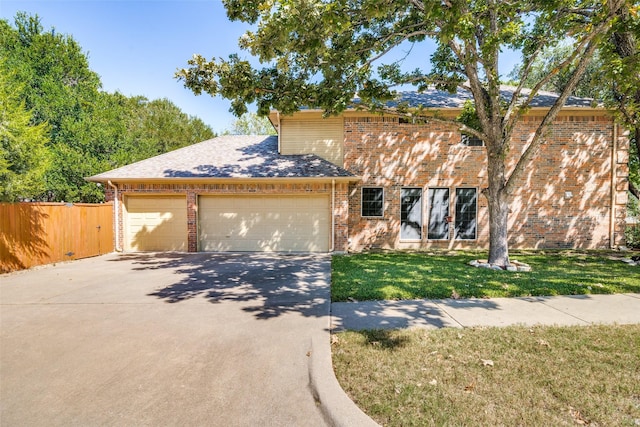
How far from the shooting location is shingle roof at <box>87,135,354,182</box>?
10.9m

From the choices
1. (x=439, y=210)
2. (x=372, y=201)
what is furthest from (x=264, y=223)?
(x=439, y=210)

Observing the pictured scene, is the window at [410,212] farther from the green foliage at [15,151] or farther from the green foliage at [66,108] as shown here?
the green foliage at [66,108]

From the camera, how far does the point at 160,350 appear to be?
3.50 metres

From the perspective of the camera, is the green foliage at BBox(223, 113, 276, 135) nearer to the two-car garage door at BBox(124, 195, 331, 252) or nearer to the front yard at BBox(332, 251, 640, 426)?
the two-car garage door at BBox(124, 195, 331, 252)

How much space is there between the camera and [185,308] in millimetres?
4969

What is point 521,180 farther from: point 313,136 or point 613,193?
point 313,136

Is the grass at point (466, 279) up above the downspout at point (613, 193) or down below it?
below

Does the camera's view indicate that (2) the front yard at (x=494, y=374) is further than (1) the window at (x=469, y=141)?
No

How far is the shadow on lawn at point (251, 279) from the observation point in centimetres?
516

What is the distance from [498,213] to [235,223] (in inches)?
348

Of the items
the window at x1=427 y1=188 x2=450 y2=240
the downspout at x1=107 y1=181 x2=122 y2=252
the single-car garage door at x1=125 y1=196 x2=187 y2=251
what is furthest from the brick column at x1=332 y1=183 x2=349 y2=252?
the downspout at x1=107 y1=181 x2=122 y2=252

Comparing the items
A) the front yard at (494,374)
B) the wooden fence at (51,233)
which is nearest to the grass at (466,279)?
the front yard at (494,374)

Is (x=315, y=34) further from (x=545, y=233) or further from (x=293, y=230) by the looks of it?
(x=545, y=233)

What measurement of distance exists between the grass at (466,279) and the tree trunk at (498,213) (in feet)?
2.58
